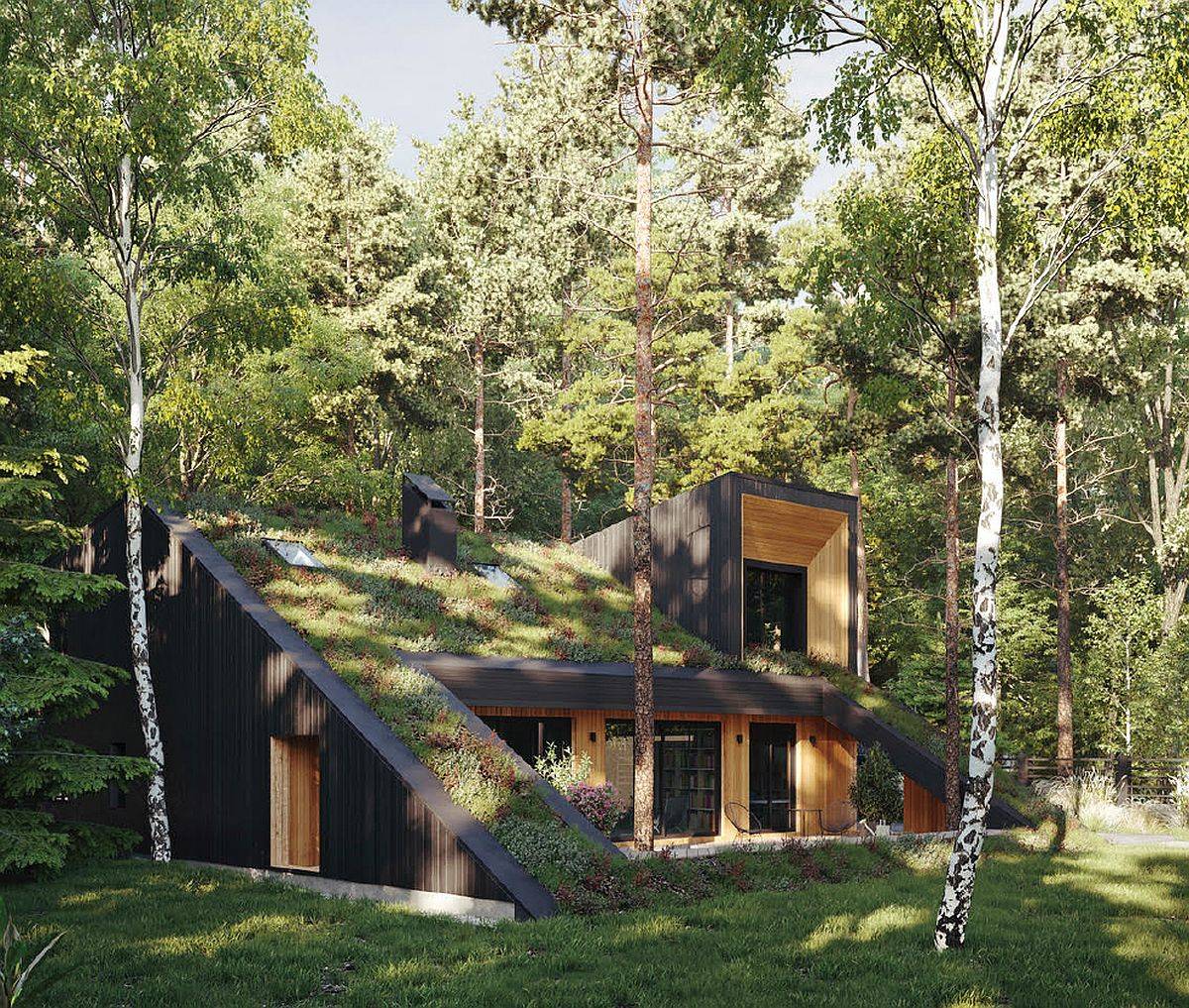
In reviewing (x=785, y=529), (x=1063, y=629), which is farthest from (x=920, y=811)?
(x=1063, y=629)

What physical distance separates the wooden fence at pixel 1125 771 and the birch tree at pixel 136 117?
18.3m

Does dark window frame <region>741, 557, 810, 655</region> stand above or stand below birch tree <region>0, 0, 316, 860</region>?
below

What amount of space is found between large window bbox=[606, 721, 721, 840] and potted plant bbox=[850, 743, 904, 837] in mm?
2634

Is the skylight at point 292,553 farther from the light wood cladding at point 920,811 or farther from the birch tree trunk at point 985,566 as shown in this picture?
the birch tree trunk at point 985,566

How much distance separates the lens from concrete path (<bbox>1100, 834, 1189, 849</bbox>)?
1838 cm

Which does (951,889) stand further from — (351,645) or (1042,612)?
(1042,612)

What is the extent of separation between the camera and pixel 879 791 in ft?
67.8

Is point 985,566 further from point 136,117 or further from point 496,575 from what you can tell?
point 496,575

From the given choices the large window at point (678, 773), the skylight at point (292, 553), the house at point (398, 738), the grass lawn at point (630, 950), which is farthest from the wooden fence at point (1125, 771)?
the skylight at point (292, 553)

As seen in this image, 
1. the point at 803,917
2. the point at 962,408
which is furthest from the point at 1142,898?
the point at 962,408

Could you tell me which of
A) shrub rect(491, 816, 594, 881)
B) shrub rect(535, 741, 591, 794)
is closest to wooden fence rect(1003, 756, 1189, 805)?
shrub rect(535, 741, 591, 794)

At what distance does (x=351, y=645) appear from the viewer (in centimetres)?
1639

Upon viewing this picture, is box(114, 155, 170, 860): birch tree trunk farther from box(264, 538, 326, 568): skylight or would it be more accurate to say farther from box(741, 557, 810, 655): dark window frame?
box(741, 557, 810, 655): dark window frame

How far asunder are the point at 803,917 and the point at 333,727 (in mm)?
5946
